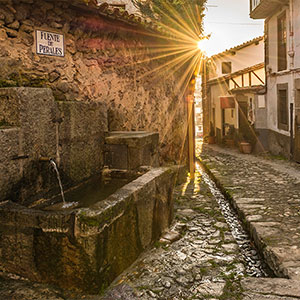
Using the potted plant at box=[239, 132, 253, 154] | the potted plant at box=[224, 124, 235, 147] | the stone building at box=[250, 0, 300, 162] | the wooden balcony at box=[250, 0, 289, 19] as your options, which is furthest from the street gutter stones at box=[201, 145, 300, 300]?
the potted plant at box=[224, 124, 235, 147]

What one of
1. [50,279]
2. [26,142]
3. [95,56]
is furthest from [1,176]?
[95,56]

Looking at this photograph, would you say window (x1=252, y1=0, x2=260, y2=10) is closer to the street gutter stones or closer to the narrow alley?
the street gutter stones

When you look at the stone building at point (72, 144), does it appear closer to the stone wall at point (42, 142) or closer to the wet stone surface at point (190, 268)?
the stone wall at point (42, 142)

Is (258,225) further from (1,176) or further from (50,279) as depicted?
(1,176)

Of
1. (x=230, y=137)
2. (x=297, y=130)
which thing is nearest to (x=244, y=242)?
(x=297, y=130)

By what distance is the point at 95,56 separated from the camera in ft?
17.1

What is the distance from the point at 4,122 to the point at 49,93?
2.10ft

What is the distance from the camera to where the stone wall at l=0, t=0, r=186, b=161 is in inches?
157

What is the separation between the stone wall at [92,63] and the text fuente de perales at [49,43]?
60 millimetres

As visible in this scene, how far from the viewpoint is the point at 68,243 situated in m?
2.88

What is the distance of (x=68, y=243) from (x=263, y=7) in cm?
1296

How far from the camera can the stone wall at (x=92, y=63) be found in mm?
3994

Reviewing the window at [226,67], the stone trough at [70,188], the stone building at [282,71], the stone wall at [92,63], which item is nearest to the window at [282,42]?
the stone building at [282,71]

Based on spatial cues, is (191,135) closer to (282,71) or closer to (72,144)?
(282,71)
